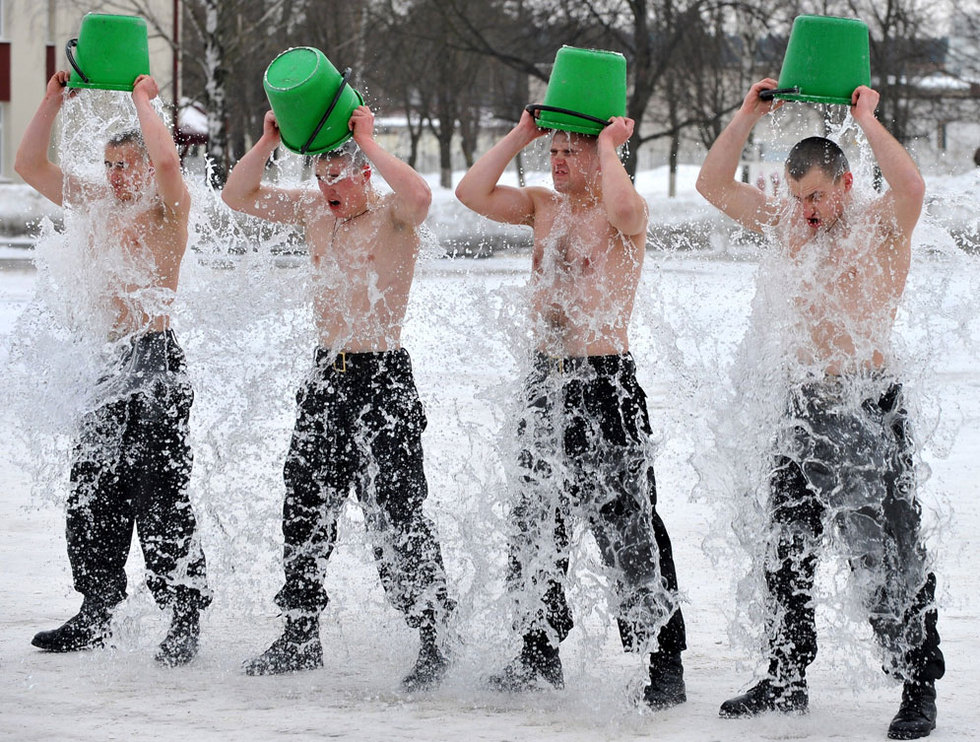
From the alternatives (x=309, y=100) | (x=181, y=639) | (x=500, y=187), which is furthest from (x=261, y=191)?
(x=181, y=639)

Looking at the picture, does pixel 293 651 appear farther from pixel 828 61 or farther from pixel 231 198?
pixel 828 61

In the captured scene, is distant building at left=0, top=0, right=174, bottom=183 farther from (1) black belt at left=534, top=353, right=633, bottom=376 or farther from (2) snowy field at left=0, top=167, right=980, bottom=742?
(1) black belt at left=534, top=353, right=633, bottom=376

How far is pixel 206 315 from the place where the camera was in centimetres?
511

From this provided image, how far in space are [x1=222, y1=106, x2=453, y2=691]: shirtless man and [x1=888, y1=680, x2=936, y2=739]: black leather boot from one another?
53.5 inches

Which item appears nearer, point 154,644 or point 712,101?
point 154,644

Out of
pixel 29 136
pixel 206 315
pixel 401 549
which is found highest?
pixel 29 136

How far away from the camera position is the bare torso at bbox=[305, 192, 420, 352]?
4.71 metres

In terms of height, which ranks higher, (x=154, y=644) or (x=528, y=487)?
(x=528, y=487)

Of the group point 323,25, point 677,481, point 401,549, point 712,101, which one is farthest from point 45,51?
point 401,549

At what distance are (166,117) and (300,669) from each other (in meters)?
2.02

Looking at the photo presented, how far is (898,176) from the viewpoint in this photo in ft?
13.4

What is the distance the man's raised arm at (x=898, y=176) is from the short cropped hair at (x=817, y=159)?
0.37ft

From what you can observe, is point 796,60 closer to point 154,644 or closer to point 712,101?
point 154,644

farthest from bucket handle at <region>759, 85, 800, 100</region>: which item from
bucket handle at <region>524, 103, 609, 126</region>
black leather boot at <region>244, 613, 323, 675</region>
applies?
black leather boot at <region>244, 613, 323, 675</region>
